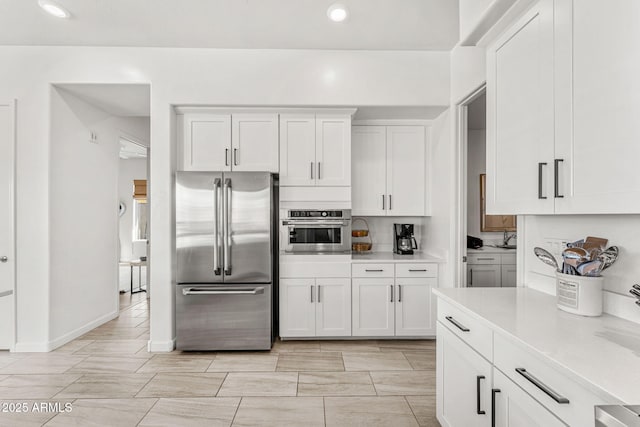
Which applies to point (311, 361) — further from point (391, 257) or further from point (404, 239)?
point (404, 239)

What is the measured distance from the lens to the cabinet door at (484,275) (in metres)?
4.10

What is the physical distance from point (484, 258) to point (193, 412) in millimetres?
3377

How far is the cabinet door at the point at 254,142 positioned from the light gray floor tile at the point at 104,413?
209 cm

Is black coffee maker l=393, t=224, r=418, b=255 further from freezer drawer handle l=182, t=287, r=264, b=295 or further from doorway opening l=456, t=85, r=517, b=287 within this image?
freezer drawer handle l=182, t=287, r=264, b=295

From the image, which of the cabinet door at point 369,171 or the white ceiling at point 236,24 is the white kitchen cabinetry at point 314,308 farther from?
the white ceiling at point 236,24

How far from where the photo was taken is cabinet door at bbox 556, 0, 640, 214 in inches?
43.3

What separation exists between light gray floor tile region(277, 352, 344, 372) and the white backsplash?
1.46m

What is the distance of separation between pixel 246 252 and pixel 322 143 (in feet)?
4.28

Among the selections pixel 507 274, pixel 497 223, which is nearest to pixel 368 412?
pixel 507 274

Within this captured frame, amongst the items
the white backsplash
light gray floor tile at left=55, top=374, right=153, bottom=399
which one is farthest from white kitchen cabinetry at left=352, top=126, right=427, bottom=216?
light gray floor tile at left=55, top=374, right=153, bottom=399

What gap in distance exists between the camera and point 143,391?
255 centimetres

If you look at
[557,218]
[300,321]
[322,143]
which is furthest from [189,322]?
[557,218]

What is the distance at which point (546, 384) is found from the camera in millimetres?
1094

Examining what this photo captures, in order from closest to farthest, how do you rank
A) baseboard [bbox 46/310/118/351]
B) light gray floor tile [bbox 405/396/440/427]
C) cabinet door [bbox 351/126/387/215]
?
light gray floor tile [bbox 405/396/440/427], baseboard [bbox 46/310/118/351], cabinet door [bbox 351/126/387/215]
